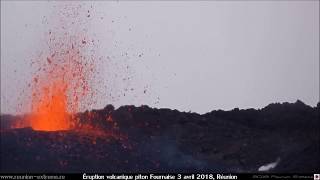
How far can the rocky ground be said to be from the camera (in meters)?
39.2

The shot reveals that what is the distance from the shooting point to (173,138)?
5066cm

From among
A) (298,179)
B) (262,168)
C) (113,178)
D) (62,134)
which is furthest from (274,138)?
(113,178)

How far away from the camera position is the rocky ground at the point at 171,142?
129 feet

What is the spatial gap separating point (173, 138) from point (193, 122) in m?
5.05

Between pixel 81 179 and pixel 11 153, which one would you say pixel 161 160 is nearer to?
pixel 11 153

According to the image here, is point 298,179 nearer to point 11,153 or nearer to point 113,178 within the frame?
point 113,178

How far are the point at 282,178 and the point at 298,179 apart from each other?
75 cm

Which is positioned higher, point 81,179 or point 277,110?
point 277,110

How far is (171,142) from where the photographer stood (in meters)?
49.0

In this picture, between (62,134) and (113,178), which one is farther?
(62,134)

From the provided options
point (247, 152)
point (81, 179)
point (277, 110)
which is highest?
point (277, 110)

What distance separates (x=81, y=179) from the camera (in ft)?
84.9

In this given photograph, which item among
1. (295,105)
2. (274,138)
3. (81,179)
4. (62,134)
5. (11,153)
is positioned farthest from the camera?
(295,105)

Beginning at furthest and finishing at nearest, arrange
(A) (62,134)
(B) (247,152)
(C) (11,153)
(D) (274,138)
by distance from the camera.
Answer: (D) (274,138)
(B) (247,152)
(A) (62,134)
(C) (11,153)
